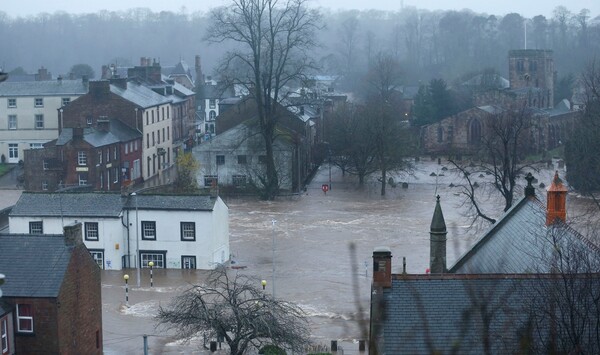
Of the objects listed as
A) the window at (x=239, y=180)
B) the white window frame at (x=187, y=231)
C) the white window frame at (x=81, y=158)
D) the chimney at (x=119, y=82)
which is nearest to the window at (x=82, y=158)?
the white window frame at (x=81, y=158)

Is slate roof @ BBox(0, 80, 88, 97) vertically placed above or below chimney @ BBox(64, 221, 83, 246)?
above

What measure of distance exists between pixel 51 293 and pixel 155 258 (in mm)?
14696

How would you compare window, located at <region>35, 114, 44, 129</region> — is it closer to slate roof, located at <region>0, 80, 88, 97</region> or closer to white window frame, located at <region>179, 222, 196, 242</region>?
slate roof, located at <region>0, 80, 88, 97</region>

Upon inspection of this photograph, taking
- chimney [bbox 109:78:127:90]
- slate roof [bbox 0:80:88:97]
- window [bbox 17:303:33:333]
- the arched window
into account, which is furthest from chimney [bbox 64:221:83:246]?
the arched window

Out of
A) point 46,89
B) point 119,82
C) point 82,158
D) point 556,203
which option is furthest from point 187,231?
point 46,89

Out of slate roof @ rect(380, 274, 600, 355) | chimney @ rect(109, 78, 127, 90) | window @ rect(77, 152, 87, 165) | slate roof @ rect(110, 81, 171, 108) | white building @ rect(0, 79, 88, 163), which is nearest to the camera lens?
slate roof @ rect(380, 274, 600, 355)

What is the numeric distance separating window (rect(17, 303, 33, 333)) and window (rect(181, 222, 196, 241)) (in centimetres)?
1454

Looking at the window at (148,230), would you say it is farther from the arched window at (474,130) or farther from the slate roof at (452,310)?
the arched window at (474,130)

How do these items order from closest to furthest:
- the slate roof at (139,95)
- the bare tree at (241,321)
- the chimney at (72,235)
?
1. the bare tree at (241,321)
2. the chimney at (72,235)
3. the slate roof at (139,95)

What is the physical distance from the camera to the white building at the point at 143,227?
37781 millimetres

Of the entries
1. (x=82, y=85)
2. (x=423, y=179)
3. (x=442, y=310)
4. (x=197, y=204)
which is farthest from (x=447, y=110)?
(x=442, y=310)

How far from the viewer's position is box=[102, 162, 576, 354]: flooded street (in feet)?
97.0

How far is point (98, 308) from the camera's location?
25938 millimetres

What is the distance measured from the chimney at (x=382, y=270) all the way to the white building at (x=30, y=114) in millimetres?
54631
